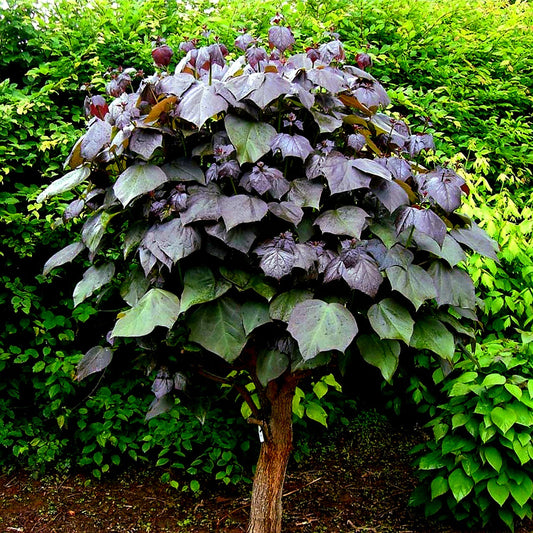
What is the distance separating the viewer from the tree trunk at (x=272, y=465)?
2355 millimetres

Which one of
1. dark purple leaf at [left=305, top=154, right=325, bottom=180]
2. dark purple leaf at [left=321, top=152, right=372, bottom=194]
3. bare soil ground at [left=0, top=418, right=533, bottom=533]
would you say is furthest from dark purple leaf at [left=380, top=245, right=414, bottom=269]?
bare soil ground at [left=0, top=418, right=533, bottom=533]

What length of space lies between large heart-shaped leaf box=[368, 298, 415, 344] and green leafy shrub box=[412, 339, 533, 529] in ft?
2.86

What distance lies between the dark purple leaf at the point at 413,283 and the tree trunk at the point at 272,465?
2.48 feet

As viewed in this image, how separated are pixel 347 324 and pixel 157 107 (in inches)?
33.5

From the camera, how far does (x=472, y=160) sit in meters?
4.31

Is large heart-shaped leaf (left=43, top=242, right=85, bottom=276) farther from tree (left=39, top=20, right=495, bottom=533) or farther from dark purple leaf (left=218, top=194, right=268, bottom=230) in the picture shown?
dark purple leaf (left=218, top=194, right=268, bottom=230)

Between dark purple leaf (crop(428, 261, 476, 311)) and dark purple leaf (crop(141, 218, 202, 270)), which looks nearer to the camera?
dark purple leaf (crop(141, 218, 202, 270))

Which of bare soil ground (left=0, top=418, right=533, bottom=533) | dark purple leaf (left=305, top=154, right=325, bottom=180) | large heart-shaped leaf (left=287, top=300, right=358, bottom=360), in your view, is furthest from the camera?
bare soil ground (left=0, top=418, right=533, bottom=533)

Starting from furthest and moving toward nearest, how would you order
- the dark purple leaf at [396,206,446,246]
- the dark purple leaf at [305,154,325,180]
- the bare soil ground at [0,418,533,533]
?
the bare soil ground at [0,418,533,533]
the dark purple leaf at [305,154,325,180]
the dark purple leaf at [396,206,446,246]

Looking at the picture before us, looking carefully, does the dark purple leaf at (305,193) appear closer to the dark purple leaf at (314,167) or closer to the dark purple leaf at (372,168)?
the dark purple leaf at (314,167)

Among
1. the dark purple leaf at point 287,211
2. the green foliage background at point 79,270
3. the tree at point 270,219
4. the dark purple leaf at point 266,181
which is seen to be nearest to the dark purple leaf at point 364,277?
the tree at point 270,219

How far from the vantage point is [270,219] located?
1.89m

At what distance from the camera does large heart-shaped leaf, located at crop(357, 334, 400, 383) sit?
1.83 m

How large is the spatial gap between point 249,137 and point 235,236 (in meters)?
0.30
